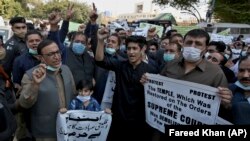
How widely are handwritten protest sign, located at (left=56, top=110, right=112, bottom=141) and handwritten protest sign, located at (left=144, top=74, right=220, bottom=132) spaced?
51 centimetres

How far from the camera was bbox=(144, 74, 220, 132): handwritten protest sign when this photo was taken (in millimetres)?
3480

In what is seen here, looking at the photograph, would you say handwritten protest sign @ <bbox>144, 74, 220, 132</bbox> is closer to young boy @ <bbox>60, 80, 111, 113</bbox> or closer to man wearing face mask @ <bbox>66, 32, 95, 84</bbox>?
young boy @ <bbox>60, 80, 111, 113</bbox>

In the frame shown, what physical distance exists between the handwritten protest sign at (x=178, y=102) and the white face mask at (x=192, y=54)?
24cm

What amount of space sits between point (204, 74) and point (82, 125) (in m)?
1.40

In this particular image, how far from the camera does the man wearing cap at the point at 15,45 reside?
570cm

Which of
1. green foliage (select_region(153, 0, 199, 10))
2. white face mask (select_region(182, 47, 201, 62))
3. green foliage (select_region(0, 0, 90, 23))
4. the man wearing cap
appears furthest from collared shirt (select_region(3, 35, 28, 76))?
green foliage (select_region(153, 0, 199, 10))

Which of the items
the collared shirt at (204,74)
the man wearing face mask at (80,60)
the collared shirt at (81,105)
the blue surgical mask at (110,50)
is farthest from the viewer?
the blue surgical mask at (110,50)

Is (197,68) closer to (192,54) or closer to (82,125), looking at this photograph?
(192,54)

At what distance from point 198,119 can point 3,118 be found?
Result: 1836 millimetres

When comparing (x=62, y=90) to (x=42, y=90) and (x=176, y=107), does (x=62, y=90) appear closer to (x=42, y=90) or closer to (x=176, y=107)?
(x=42, y=90)

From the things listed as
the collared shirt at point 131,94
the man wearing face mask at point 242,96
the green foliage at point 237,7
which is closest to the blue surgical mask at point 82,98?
the collared shirt at point 131,94

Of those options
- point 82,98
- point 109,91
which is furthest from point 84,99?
point 109,91

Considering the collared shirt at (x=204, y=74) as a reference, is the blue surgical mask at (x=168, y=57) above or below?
below

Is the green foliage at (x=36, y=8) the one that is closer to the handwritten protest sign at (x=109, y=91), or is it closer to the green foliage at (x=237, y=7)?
the green foliage at (x=237, y=7)
